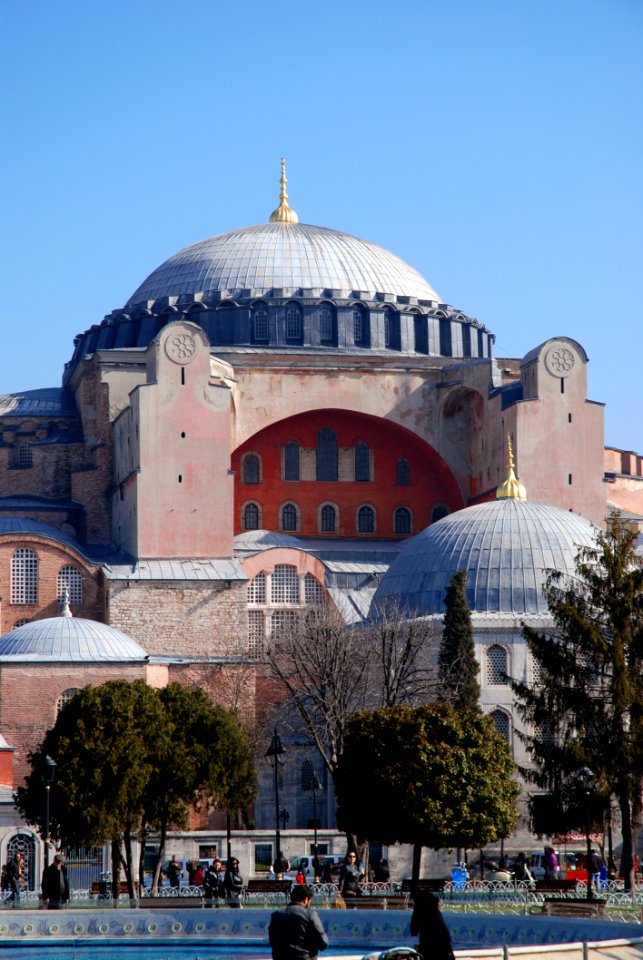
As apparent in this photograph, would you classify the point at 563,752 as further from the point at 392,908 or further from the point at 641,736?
the point at 392,908

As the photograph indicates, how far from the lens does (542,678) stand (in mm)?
33000

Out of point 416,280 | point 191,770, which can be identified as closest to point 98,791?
point 191,770

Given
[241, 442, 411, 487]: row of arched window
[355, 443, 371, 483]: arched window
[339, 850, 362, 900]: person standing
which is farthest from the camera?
[355, 443, 371, 483]: arched window

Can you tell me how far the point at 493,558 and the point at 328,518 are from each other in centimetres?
740

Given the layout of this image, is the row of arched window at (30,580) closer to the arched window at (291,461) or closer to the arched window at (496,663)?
the arched window at (291,461)

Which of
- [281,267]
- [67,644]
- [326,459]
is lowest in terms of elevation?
[67,644]

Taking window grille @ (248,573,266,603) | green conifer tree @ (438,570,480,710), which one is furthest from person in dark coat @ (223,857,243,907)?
window grille @ (248,573,266,603)

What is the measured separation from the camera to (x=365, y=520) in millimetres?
52656

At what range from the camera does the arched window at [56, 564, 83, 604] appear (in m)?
46.7

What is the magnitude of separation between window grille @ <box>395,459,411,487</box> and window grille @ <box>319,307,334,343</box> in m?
3.83

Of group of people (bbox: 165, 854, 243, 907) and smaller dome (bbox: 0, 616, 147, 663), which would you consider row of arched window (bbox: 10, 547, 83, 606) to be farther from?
group of people (bbox: 165, 854, 243, 907)

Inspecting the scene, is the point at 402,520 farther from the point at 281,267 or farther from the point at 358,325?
the point at 281,267

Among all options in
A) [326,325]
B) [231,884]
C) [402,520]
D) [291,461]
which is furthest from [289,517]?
[231,884]

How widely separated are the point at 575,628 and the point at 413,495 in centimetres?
2079
